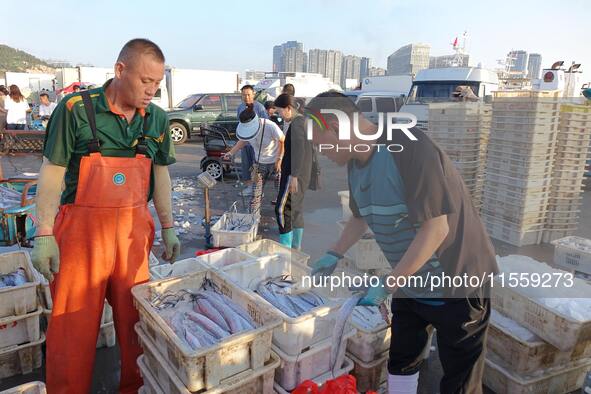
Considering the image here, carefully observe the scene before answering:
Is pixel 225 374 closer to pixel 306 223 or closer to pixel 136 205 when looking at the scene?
pixel 136 205

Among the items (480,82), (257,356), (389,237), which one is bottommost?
(257,356)

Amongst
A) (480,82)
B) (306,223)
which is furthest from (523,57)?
(306,223)

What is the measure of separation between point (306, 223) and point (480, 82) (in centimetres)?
1096

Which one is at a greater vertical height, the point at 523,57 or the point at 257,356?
the point at 523,57

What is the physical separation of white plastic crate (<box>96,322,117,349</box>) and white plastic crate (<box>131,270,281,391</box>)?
1.02 m

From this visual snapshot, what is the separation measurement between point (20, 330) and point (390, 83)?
2455 centimetres

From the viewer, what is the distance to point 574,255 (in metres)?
5.34

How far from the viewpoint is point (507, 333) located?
3303 mm

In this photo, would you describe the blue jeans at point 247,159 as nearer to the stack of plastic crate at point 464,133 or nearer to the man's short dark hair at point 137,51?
the stack of plastic crate at point 464,133

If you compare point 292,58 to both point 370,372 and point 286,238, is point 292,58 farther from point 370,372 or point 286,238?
point 370,372

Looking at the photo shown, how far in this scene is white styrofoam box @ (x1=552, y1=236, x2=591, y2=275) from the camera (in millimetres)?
5223

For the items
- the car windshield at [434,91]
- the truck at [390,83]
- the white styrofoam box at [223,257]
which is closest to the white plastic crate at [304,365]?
the white styrofoam box at [223,257]

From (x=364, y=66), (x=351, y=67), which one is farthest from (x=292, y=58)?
(x=364, y=66)

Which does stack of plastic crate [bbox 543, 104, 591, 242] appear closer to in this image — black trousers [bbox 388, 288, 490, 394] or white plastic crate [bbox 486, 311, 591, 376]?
white plastic crate [bbox 486, 311, 591, 376]
